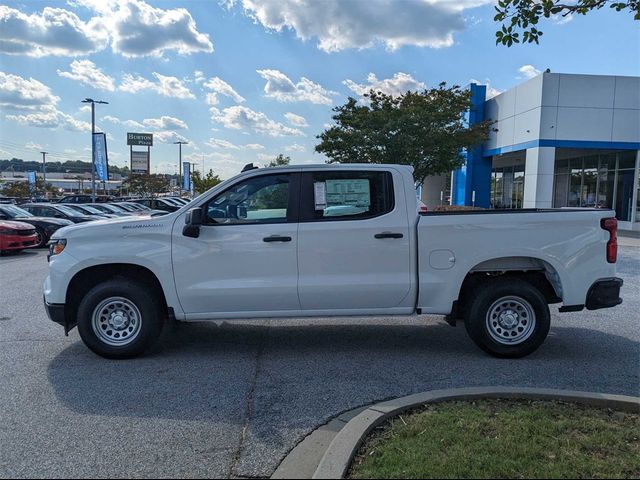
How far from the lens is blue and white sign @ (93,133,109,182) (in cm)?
3628

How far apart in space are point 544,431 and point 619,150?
82.3ft

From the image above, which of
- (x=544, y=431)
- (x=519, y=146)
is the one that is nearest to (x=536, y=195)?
(x=519, y=146)

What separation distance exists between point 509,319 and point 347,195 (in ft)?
7.03

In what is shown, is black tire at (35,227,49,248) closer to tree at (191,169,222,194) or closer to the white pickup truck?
the white pickup truck

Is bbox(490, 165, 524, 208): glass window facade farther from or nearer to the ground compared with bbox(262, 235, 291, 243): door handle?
farther from the ground

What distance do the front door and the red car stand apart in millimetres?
12283

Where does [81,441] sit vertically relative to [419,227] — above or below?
below

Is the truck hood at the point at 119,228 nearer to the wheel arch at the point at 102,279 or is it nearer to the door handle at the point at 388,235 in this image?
the wheel arch at the point at 102,279

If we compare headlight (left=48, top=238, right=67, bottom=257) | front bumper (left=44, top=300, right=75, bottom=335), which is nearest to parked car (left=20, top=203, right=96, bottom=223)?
headlight (left=48, top=238, right=67, bottom=257)

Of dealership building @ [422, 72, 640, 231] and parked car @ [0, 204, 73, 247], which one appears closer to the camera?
parked car @ [0, 204, 73, 247]

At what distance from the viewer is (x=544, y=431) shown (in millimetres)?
3592

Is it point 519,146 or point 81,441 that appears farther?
point 519,146

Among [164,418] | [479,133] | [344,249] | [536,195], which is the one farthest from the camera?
[536,195]

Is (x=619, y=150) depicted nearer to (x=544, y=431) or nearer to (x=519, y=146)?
(x=519, y=146)
